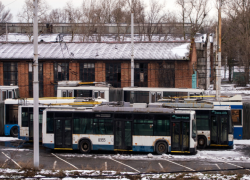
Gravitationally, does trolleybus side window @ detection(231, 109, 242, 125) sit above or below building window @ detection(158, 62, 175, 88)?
below

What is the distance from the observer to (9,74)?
1455 inches

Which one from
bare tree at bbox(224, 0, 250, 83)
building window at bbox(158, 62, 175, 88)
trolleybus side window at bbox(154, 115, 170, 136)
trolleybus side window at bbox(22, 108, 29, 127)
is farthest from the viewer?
bare tree at bbox(224, 0, 250, 83)

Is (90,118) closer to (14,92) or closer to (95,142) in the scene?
(95,142)

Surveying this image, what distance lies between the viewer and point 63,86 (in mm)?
27094

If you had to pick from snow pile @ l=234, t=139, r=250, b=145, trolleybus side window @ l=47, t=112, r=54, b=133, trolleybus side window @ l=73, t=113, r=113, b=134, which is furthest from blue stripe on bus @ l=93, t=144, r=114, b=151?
snow pile @ l=234, t=139, r=250, b=145

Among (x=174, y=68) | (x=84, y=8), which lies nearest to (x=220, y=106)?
(x=174, y=68)

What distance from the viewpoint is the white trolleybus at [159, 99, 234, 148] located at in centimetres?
1953

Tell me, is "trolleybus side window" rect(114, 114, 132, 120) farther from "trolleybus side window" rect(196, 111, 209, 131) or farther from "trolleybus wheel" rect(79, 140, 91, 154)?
"trolleybus side window" rect(196, 111, 209, 131)

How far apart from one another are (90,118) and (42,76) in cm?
1943

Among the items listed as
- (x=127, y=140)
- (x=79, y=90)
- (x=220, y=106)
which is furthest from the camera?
(x=79, y=90)

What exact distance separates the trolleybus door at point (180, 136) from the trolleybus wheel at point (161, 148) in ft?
1.16

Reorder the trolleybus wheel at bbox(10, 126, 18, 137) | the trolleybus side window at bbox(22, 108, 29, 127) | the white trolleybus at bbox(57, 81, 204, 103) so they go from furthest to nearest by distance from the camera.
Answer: the white trolleybus at bbox(57, 81, 204, 103) → the trolleybus wheel at bbox(10, 126, 18, 137) → the trolleybus side window at bbox(22, 108, 29, 127)

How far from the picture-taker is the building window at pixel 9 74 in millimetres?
36906

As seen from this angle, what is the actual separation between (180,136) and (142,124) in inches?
78.3
